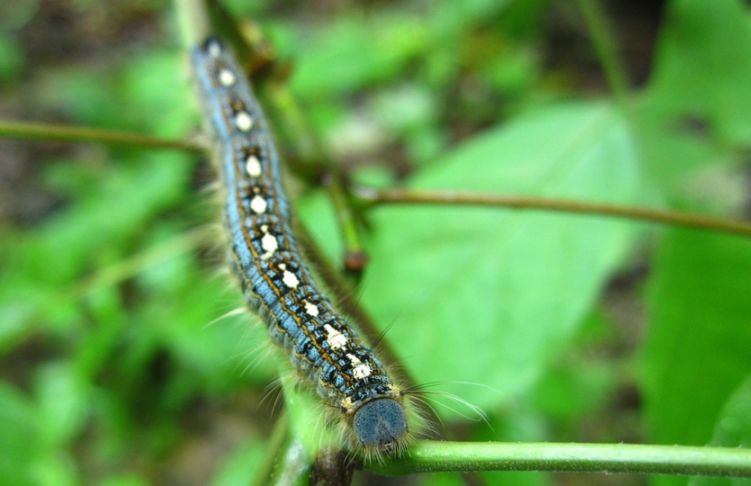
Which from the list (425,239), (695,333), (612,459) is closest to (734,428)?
(612,459)

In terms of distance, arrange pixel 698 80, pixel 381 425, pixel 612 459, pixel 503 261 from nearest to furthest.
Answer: pixel 612 459
pixel 381 425
pixel 503 261
pixel 698 80

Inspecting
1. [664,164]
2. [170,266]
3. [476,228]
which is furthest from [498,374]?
[170,266]

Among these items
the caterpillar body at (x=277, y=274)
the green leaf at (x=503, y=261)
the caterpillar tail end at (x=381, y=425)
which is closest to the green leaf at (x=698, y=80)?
the green leaf at (x=503, y=261)

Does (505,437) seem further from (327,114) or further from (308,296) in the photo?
(327,114)

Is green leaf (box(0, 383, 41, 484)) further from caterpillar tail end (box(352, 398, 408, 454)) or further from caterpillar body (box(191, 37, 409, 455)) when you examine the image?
caterpillar tail end (box(352, 398, 408, 454))

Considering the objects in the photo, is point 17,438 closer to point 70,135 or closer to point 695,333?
point 70,135
